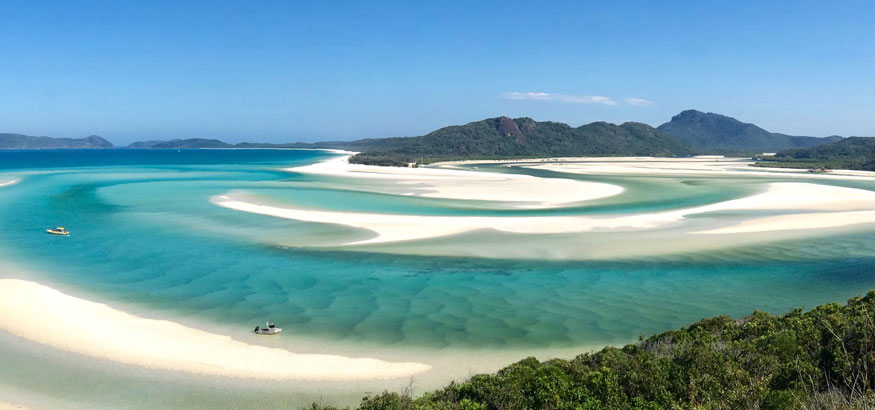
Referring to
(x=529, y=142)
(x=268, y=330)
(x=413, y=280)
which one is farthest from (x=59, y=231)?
(x=529, y=142)

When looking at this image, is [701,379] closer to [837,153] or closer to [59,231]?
[59,231]

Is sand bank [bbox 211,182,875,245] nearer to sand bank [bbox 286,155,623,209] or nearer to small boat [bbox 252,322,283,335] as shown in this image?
sand bank [bbox 286,155,623,209]

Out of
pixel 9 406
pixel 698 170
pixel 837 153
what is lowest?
pixel 9 406

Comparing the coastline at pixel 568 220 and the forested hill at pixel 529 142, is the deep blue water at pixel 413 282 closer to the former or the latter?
the coastline at pixel 568 220

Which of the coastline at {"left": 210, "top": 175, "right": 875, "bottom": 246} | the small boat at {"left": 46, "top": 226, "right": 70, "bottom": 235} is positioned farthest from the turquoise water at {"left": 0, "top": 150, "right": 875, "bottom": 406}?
the coastline at {"left": 210, "top": 175, "right": 875, "bottom": 246}

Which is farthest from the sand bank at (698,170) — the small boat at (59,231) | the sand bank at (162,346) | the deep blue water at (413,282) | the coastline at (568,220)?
the sand bank at (162,346)

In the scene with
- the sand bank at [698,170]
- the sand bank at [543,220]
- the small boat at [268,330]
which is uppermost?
the sand bank at [698,170]
